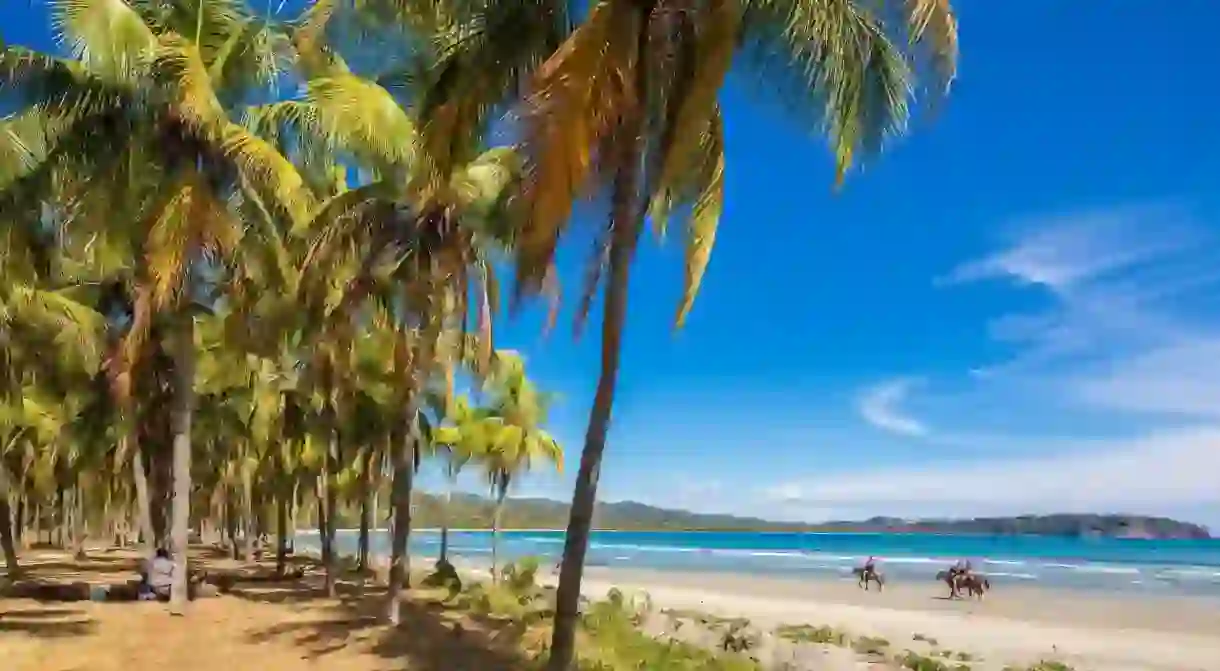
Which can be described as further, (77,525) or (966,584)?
(77,525)

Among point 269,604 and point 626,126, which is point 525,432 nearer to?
point 269,604

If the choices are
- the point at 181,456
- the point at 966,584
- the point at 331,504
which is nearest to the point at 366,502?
the point at 331,504

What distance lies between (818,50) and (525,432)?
74.5ft

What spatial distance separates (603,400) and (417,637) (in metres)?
7.18

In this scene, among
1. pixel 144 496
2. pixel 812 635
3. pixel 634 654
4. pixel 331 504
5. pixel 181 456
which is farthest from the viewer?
pixel 331 504

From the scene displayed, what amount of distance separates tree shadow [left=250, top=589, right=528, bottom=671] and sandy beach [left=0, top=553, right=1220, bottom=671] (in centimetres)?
3

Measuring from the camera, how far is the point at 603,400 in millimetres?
8250

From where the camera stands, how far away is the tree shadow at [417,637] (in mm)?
12070

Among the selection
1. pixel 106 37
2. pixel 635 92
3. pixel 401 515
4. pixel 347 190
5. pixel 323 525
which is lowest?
pixel 323 525

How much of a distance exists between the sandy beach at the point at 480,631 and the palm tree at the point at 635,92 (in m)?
5.54

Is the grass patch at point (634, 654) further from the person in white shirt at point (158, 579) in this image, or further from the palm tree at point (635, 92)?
the person in white shirt at point (158, 579)

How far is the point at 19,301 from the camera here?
14.7 meters

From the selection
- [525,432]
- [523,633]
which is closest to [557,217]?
[523,633]

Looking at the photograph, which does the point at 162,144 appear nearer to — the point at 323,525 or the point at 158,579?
the point at 158,579
